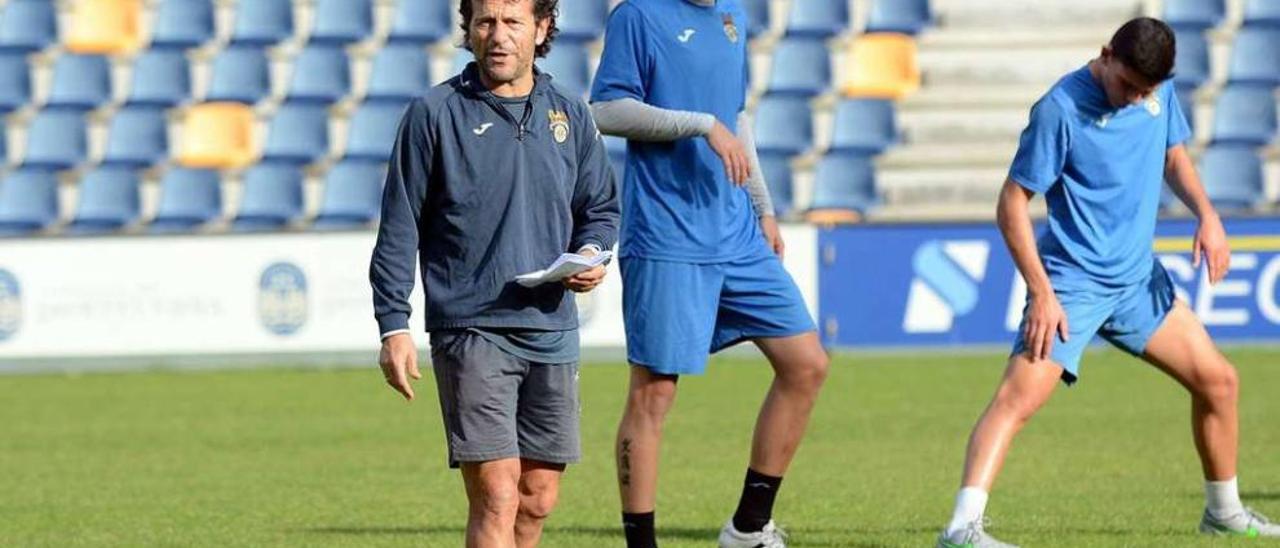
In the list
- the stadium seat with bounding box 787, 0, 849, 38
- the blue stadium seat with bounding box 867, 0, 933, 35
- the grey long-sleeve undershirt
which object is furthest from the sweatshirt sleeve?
the blue stadium seat with bounding box 867, 0, 933, 35

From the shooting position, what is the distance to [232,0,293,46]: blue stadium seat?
22.7 meters

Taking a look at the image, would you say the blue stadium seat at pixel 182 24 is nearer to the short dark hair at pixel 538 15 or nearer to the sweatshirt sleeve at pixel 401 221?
the short dark hair at pixel 538 15

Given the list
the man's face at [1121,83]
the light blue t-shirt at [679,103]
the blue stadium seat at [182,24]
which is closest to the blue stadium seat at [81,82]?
the blue stadium seat at [182,24]

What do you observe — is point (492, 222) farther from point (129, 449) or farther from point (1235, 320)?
point (1235, 320)

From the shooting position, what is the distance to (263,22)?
22.9 m

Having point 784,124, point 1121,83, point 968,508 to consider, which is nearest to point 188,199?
point 784,124

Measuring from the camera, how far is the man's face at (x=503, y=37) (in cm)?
606

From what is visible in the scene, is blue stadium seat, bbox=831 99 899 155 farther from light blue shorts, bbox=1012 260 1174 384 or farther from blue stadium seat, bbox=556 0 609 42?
light blue shorts, bbox=1012 260 1174 384

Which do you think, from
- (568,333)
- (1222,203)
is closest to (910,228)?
(1222,203)

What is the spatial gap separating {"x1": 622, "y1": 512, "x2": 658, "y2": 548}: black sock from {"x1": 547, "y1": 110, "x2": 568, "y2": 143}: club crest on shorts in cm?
200

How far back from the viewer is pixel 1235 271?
18.2m

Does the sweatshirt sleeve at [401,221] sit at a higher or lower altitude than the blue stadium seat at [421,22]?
higher

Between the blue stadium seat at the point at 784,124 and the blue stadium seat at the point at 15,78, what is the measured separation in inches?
268

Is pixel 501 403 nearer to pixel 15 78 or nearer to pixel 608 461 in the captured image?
pixel 608 461
